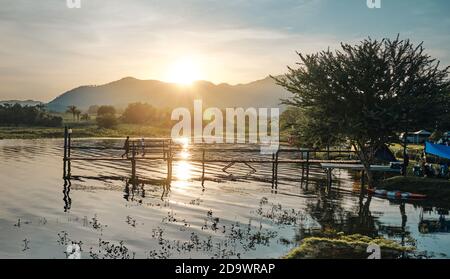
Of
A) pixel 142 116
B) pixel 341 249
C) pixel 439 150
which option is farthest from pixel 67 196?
pixel 142 116

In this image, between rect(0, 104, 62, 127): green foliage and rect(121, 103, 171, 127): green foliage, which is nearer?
rect(0, 104, 62, 127): green foliage

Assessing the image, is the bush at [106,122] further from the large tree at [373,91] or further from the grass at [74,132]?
the large tree at [373,91]

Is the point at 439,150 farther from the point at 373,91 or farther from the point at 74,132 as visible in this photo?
the point at 74,132

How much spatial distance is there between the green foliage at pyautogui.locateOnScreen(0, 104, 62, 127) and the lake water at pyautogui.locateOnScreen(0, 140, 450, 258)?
107m

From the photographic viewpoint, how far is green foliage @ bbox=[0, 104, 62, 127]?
450ft

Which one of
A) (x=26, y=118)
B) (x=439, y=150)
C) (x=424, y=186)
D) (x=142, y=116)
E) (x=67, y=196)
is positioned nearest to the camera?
(x=67, y=196)

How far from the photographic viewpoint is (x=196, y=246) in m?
18.3

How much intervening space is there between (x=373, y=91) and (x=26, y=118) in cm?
13295

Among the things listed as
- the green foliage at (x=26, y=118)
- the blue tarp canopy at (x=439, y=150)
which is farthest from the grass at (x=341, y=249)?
the green foliage at (x=26, y=118)

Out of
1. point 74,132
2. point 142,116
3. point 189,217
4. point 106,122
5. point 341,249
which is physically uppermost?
point 142,116

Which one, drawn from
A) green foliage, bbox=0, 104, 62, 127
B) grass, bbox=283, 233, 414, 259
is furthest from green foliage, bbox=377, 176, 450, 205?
green foliage, bbox=0, 104, 62, 127

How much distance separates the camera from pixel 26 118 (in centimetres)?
14112

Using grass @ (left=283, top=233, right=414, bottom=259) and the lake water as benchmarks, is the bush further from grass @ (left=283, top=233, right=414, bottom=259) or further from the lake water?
grass @ (left=283, top=233, right=414, bottom=259)
